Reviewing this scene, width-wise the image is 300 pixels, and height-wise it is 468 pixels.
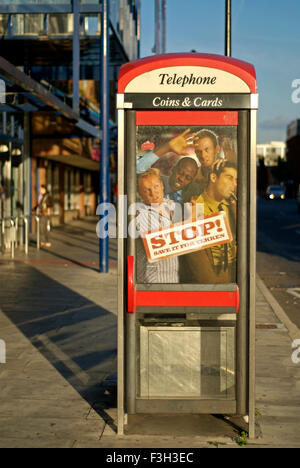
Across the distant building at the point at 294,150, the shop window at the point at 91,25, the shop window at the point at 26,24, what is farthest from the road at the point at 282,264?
the distant building at the point at 294,150

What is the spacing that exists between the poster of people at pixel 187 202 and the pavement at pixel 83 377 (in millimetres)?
1252

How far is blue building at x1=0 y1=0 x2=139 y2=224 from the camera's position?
15.9 meters

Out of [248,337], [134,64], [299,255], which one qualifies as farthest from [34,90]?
[299,255]

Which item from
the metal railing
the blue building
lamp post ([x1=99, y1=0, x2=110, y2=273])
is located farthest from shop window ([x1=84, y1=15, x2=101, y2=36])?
the metal railing

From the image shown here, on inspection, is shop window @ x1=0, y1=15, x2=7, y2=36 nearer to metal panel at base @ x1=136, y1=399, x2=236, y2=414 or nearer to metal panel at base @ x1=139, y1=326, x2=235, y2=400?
metal panel at base @ x1=139, y1=326, x2=235, y2=400

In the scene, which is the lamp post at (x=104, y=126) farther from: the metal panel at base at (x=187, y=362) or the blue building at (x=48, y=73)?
the metal panel at base at (x=187, y=362)

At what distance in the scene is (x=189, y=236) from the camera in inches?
208

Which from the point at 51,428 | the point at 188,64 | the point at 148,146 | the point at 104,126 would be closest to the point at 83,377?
the point at 51,428

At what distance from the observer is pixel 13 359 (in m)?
7.33

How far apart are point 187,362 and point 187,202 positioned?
4.25 ft

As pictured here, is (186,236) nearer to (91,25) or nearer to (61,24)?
(91,25)

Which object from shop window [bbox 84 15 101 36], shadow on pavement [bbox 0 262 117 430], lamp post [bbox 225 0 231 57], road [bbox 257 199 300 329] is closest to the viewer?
shadow on pavement [bbox 0 262 117 430]

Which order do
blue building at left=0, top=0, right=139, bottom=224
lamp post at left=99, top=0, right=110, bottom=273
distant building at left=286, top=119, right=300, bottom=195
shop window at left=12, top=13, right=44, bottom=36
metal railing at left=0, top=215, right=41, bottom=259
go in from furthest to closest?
distant building at left=286, top=119, right=300, bottom=195 < shop window at left=12, top=13, right=44, bottom=36 < metal railing at left=0, top=215, right=41, bottom=259 < blue building at left=0, top=0, right=139, bottom=224 < lamp post at left=99, top=0, right=110, bottom=273
